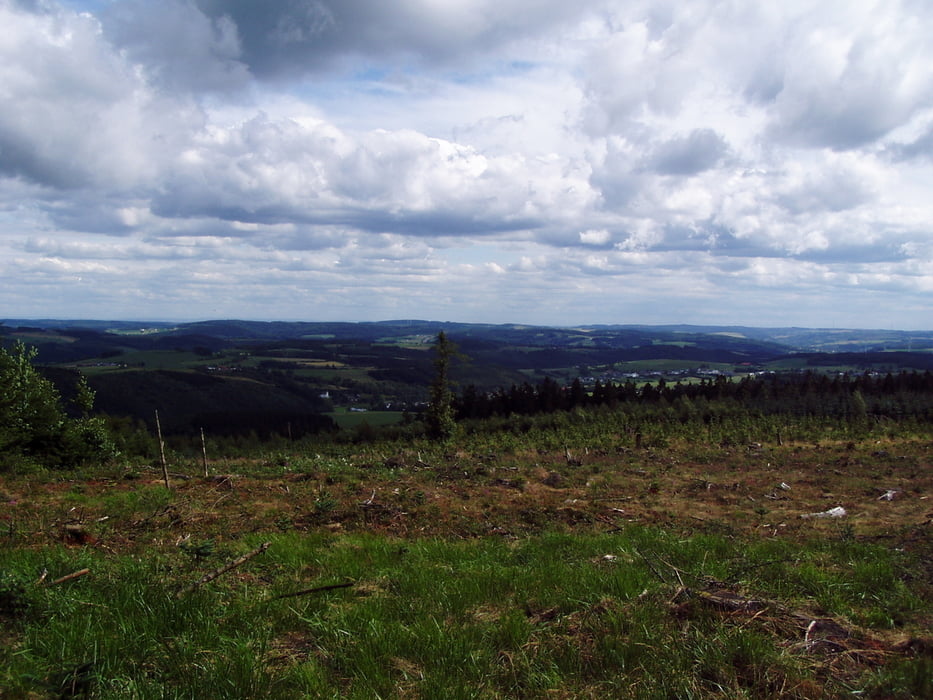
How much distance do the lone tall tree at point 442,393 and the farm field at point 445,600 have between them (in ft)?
108

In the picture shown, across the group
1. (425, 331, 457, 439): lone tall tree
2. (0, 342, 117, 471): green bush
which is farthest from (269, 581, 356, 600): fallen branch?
(425, 331, 457, 439): lone tall tree

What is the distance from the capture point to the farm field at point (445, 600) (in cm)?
418

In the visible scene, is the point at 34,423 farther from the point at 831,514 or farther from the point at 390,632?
the point at 831,514

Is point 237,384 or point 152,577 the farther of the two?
point 237,384

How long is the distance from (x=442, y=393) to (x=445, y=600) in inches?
1588

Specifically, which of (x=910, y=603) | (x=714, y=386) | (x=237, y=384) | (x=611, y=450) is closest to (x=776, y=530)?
(x=910, y=603)

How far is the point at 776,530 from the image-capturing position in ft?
37.3

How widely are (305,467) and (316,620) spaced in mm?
15203

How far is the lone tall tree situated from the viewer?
4584 centimetres

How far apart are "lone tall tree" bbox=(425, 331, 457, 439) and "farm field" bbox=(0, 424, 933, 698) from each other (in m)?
32.8

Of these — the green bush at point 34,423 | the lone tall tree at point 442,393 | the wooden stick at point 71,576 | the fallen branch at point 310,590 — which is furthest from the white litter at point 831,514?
the lone tall tree at point 442,393

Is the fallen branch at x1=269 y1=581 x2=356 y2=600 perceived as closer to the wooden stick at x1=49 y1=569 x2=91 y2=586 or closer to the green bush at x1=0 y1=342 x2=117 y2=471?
the wooden stick at x1=49 y1=569 x2=91 y2=586

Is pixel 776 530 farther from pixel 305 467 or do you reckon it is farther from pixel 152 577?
pixel 305 467

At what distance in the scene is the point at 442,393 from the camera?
46.2 meters
